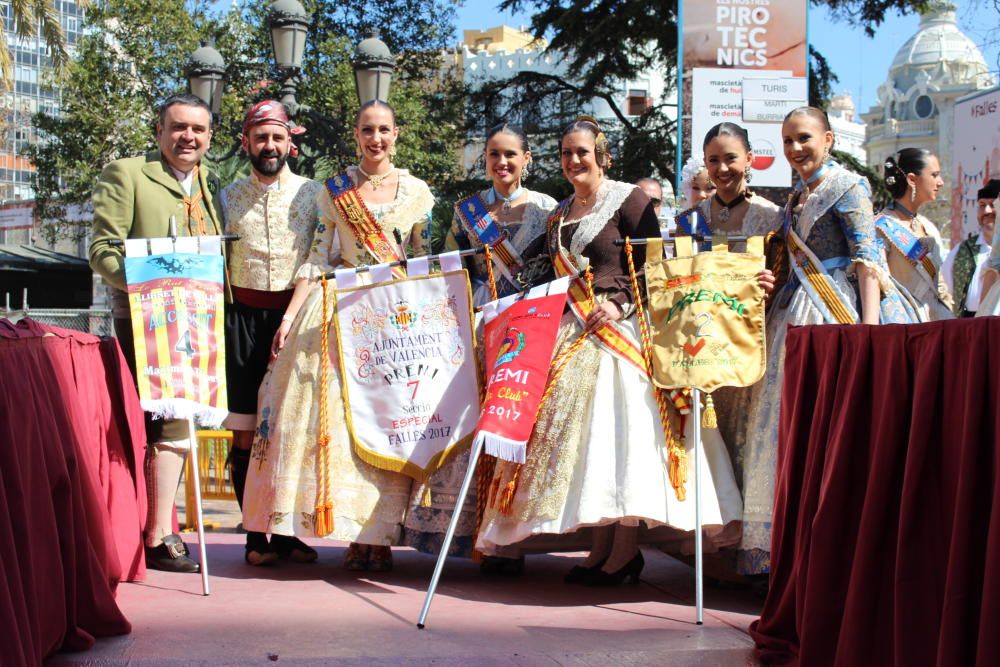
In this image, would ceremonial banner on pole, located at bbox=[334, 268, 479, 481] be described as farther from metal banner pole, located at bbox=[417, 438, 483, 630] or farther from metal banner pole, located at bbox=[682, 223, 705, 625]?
metal banner pole, located at bbox=[682, 223, 705, 625]

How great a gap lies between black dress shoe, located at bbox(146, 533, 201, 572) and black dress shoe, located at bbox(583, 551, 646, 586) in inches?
62.6

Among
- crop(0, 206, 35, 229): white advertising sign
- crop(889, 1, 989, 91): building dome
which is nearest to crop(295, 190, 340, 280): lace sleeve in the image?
crop(0, 206, 35, 229): white advertising sign

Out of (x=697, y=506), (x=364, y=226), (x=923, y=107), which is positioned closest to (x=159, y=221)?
(x=364, y=226)

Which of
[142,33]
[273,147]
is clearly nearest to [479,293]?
[273,147]

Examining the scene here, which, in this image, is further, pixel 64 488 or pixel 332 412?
pixel 332 412

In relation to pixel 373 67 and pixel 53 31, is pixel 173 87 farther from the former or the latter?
pixel 373 67

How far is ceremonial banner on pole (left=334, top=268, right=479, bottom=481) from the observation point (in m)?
4.64

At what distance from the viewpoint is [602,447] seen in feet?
13.6

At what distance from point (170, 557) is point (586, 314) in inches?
76.7

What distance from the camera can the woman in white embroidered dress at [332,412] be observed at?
4.57 m

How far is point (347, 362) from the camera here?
4746 mm

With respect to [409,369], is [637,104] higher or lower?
higher

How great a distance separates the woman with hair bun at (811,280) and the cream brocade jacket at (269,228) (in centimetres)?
201

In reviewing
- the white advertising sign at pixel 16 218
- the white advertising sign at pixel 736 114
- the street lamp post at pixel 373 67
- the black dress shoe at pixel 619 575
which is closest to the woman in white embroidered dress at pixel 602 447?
the black dress shoe at pixel 619 575
